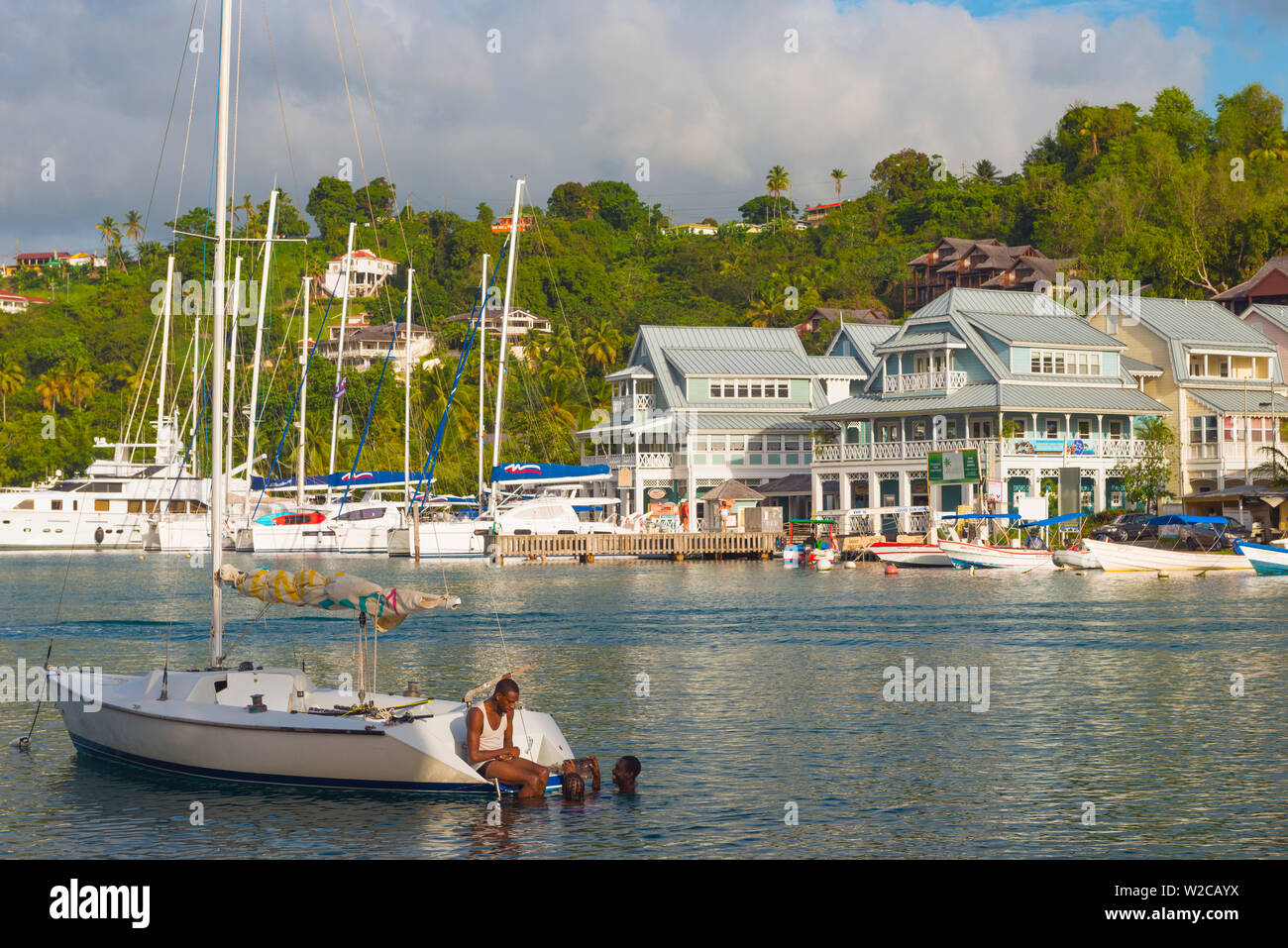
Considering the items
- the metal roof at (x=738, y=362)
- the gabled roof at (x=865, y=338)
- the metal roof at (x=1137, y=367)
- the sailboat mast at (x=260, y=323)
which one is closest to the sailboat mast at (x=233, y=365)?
the sailboat mast at (x=260, y=323)

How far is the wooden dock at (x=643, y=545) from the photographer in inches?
3009

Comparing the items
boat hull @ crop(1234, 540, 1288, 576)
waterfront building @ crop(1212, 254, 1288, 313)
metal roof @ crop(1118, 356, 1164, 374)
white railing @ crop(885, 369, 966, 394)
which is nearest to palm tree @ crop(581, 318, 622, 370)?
white railing @ crop(885, 369, 966, 394)

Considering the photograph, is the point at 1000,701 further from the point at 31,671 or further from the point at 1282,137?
the point at 1282,137

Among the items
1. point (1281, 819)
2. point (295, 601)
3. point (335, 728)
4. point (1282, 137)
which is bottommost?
point (1281, 819)

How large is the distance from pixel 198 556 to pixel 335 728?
64362 millimetres

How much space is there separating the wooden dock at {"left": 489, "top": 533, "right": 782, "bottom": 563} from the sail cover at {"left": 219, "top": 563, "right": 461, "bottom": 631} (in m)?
55.5

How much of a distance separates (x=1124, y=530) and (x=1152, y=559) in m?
6.48

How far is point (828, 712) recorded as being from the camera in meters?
26.1

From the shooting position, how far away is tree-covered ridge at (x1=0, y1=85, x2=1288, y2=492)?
352ft

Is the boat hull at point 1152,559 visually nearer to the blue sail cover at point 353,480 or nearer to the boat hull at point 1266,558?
the boat hull at point 1266,558

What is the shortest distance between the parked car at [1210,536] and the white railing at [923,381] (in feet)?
49.4

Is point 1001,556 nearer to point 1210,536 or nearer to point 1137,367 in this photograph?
point 1210,536

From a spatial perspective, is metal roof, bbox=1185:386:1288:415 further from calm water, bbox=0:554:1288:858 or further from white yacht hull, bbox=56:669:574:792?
white yacht hull, bbox=56:669:574:792
